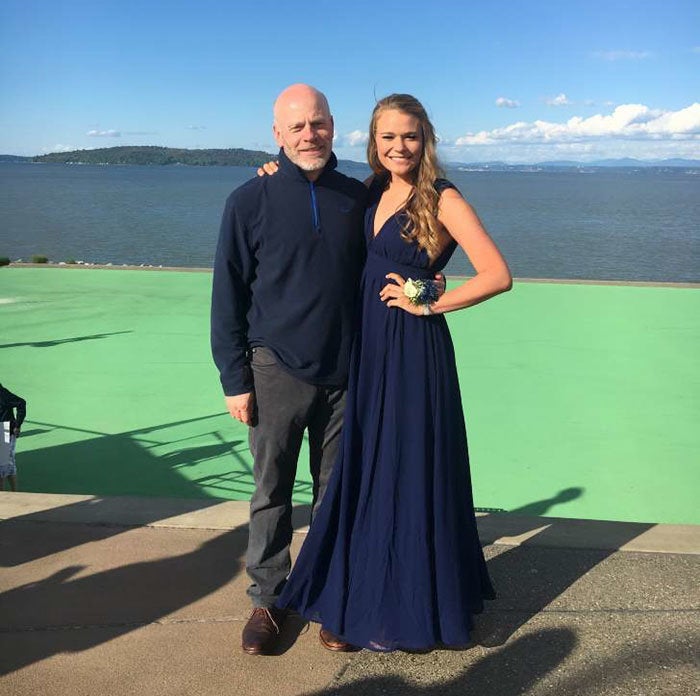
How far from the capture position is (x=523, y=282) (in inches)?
499

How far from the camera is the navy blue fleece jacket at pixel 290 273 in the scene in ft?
8.53

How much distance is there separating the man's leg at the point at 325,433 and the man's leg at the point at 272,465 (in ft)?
0.19

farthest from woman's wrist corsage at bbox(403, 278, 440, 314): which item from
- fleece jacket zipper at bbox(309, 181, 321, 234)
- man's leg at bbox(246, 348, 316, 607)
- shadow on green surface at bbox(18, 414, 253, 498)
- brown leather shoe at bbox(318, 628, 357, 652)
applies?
shadow on green surface at bbox(18, 414, 253, 498)

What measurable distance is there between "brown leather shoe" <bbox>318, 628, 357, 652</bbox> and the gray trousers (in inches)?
8.2

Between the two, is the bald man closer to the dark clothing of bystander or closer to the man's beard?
the man's beard

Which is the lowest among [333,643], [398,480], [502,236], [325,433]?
[502,236]

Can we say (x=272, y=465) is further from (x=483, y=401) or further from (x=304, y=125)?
(x=483, y=401)

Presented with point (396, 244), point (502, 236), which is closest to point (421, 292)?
point (396, 244)

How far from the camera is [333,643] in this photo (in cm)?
270

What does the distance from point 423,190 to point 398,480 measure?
2.93 ft

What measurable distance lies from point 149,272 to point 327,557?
11337 mm

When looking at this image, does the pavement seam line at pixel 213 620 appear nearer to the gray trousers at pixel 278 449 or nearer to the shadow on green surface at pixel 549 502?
the gray trousers at pixel 278 449

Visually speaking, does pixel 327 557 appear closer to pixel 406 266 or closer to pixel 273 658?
pixel 273 658

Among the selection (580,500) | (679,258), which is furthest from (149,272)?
(679,258)
